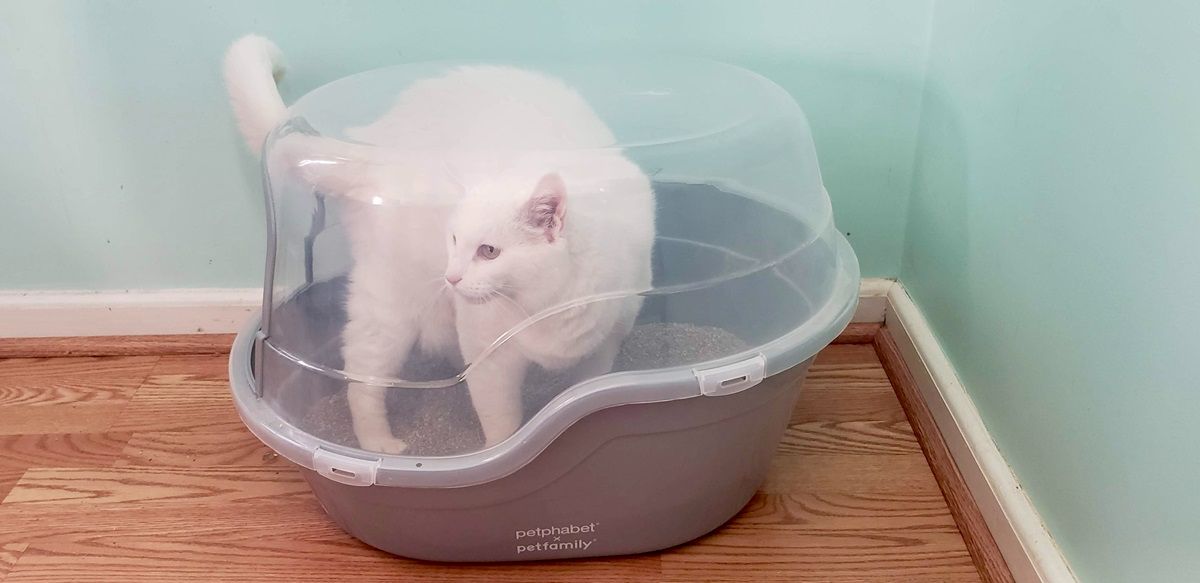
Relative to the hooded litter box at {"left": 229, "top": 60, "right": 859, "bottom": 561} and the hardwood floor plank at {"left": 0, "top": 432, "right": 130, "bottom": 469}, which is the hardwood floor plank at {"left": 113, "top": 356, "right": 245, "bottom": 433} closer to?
the hardwood floor plank at {"left": 0, "top": 432, "right": 130, "bottom": 469}

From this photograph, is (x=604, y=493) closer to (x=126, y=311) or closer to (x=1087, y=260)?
(x=1087, y=260)

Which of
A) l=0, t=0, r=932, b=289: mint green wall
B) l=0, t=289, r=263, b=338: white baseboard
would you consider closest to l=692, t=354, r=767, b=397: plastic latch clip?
l=0, t=0, r=932, b=289: mint green wall

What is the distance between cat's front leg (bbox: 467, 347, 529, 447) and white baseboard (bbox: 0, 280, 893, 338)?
0.61 metres

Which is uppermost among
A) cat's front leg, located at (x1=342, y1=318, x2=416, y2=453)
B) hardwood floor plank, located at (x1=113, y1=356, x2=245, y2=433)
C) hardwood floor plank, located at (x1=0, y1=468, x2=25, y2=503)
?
cat's front leg, located at (x1=342, y1=318, x2=416, y2=453)

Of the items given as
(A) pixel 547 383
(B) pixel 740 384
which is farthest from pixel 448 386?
(B) pixel 740 384

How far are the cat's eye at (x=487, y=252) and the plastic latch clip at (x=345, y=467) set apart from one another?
22 cm

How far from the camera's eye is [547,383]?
0.80m

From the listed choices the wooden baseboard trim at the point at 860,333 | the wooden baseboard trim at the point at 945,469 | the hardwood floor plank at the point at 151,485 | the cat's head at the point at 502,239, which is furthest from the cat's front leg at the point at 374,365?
the wooden baseboard trim at the point at 860,333

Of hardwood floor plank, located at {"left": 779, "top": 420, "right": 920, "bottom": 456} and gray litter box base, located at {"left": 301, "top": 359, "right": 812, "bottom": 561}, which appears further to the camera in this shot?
hardwood floor plank, located at {"left": 779, "top": 420, "right": 920, "bottom": 456}

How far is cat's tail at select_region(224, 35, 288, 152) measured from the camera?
36.4 inches

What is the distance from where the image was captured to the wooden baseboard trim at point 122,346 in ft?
4.17

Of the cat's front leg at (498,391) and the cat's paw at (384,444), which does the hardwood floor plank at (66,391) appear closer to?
the cat's paw at (384,444)

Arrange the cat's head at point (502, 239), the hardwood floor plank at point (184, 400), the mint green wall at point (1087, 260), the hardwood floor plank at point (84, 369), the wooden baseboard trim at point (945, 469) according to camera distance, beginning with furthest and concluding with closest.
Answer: the hardwood floor plank at point (84, 369)
the hardwood floor plank at point (184, 400)
the wooden baseboard trim at point (945, 469)
the cat's head at point (502, 239)
the mint green wall at point (1087, 260)

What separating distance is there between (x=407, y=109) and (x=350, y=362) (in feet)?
0.89
